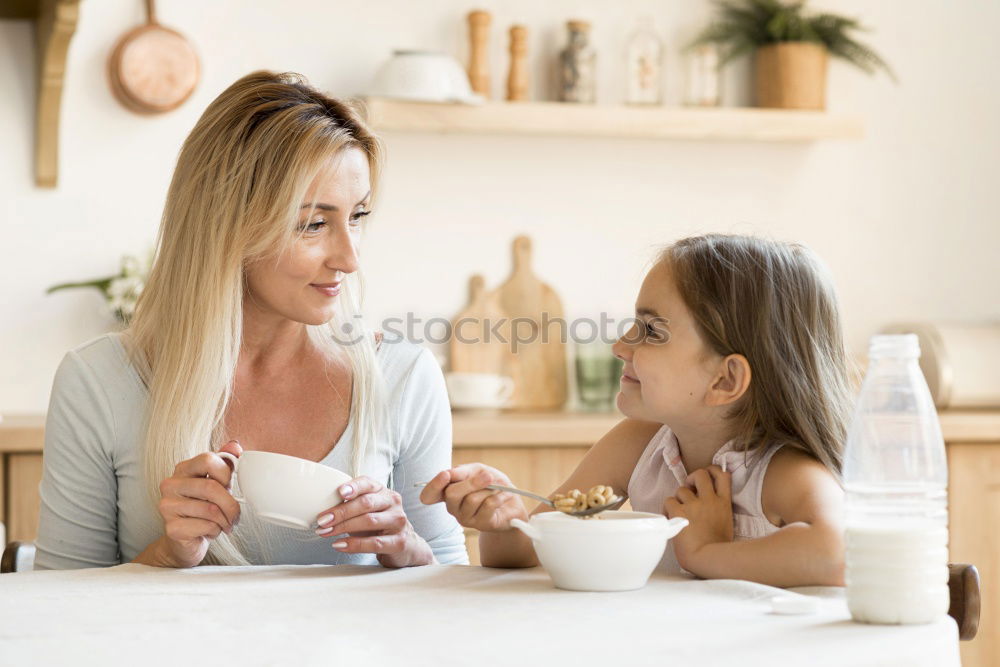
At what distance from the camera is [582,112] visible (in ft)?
9.94

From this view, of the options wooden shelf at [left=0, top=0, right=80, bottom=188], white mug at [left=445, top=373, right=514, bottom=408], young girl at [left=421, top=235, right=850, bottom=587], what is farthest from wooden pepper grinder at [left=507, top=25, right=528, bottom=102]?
young girl at [left=421, top=235, right=850, bottom=587]

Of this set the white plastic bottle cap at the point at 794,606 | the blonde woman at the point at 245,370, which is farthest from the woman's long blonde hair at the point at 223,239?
the white plastic bottle cap at the point at 794,606

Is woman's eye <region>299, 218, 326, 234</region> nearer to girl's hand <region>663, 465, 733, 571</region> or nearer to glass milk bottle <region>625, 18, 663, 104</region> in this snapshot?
girl's hand <region>663, 465, 733, 571</region>

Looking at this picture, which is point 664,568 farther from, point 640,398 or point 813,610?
point 813,610

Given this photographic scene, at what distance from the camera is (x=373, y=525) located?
1.23m

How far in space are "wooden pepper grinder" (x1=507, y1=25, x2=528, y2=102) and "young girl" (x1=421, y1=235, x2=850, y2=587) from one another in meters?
1.73

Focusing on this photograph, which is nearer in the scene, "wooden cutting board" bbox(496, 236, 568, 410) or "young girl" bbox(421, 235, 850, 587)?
"young girl" bbox(421, 235, 850, 587)

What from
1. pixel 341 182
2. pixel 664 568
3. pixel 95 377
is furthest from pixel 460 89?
pixel 664 568

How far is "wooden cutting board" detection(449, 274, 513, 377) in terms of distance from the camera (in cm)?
317

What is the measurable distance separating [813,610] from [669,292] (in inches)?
19.9

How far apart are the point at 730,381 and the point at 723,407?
38 mm

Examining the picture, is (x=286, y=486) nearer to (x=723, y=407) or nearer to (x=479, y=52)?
(x=723, y=407)

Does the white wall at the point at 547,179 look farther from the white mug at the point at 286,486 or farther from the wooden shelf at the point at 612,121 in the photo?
the white mug at the point at 286,486

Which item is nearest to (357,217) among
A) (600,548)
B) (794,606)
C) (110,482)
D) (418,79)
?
(110,482)
